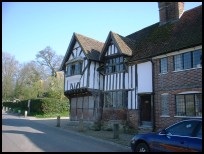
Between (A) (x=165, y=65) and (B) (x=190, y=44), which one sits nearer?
(B) (x=190, y=44)

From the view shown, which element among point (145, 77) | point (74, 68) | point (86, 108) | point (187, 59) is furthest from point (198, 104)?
point (74, 68)

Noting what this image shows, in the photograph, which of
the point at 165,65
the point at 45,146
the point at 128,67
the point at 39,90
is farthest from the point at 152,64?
the point at 39,90

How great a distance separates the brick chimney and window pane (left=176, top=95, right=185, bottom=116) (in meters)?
7.48

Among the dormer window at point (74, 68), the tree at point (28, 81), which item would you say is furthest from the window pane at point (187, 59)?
the tree at point (28, 81)

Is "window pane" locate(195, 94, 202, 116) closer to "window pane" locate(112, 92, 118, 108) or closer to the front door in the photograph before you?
the front door

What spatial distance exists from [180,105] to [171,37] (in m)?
5.25

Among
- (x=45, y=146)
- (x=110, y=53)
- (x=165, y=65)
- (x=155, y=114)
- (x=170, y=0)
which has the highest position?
(x=170, y=0)

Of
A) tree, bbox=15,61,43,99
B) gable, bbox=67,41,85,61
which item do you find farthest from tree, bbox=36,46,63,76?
gable, bbox=67,41,85,61

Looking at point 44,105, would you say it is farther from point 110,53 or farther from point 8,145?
point 8,145

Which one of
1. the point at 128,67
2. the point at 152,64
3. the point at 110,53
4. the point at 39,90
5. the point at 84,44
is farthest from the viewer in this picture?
the point at 39,90

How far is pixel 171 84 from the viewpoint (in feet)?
54.3

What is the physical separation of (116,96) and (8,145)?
10564mm

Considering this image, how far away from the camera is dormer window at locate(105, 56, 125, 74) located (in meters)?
20.8

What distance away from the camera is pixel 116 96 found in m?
20.9
